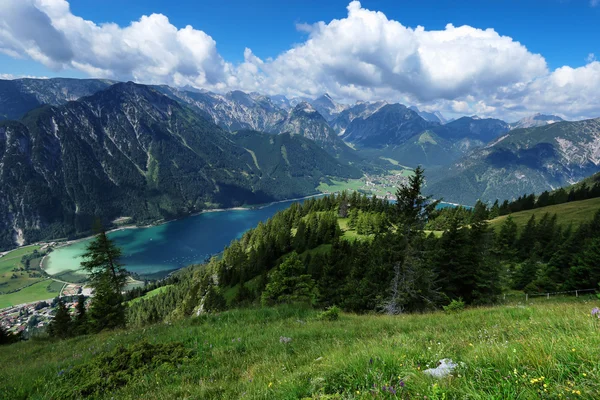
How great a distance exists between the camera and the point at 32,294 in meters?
153

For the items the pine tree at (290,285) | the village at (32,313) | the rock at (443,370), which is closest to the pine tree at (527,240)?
the pine tree at (290,285)

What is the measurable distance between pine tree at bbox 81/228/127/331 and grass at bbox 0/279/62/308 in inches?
6612

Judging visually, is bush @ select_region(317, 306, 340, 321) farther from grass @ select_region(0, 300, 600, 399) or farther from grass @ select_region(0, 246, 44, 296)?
grass @ select_region(0, 246, 44, 296)

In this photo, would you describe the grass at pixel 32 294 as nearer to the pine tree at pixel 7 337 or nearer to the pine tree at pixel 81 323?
the pine tree at pixel 81 323

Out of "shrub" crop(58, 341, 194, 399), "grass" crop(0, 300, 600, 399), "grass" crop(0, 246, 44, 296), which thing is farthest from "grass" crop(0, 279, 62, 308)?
"grass" crop(0, 300, 600, 399)

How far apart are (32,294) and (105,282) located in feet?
608

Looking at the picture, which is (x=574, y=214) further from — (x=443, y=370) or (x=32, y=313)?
(x=32, y=313)

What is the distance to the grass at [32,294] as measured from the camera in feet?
475

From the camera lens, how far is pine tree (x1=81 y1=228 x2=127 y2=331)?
2844 cm

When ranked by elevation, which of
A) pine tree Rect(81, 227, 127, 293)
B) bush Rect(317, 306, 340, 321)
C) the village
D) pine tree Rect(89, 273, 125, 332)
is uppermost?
bush Rect(317, 306, 340, 321)

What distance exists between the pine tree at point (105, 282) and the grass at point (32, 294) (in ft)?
551

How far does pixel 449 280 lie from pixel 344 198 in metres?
86.0

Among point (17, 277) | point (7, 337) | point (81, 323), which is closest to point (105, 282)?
point (81, 323)

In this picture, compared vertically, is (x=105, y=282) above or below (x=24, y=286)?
above
